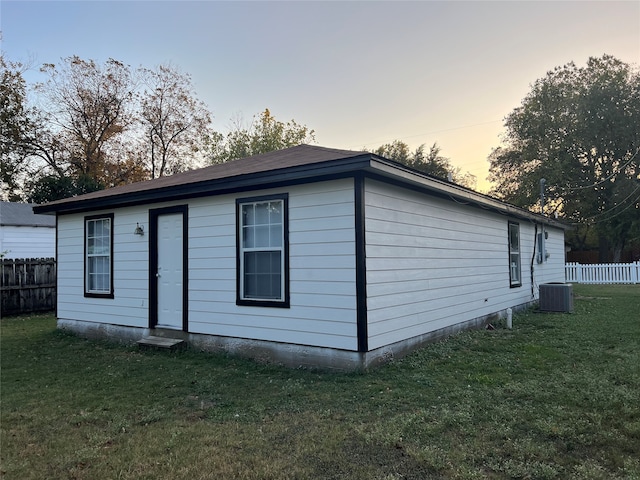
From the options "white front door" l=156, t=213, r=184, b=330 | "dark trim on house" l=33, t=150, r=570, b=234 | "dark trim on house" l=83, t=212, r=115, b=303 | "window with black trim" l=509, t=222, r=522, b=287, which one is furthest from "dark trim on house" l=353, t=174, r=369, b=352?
"window with black trim" l=509, t=222, r=522, b=287

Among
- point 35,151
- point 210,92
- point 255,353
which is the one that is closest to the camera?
point 255,353

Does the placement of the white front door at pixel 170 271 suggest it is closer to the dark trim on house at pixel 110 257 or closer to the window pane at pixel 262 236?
the dark trim on house at pixel 110 257

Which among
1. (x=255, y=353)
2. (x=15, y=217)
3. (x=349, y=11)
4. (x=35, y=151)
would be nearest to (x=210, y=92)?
(x=35, y=151)

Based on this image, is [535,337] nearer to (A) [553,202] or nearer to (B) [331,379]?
(B) [331,379]

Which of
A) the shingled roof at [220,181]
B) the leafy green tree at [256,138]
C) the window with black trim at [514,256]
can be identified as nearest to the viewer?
the shingled roof at [220,181]

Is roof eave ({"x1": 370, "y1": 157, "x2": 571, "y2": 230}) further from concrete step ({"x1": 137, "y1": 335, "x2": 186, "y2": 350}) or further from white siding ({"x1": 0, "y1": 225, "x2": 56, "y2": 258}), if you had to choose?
white siding ({"x1": 0, "y1": 225, "x2": 56, "y2": 258})

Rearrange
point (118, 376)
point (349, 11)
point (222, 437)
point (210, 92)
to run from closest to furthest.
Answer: point (222, 437), point (118, 376), point (349, 11), point (210, 92)

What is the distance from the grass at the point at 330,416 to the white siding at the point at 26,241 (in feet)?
40.6

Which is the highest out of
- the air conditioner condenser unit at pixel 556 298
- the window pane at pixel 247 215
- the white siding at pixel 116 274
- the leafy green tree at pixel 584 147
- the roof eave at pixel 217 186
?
the leafy green tree at pixel 584 147

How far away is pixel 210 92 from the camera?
2806 cm

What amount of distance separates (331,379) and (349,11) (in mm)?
8742

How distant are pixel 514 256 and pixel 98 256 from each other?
9449mm

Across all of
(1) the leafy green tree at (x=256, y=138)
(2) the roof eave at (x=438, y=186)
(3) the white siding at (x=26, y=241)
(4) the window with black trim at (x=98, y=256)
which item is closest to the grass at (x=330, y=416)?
(4) the window with black trim at (x=98, y=256)

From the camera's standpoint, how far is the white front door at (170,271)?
7.36 metres
